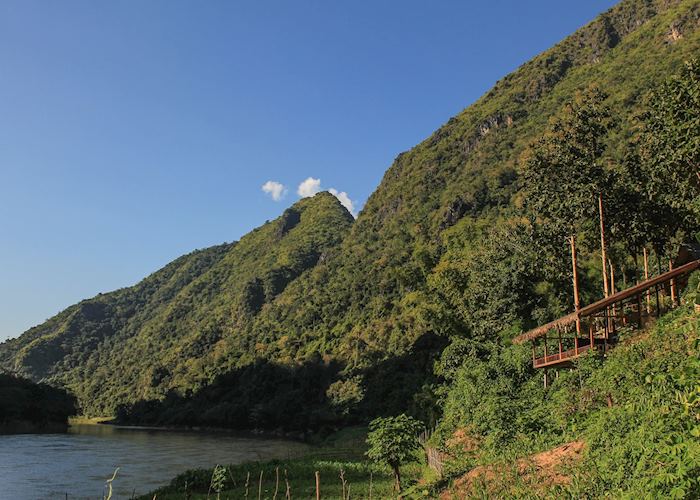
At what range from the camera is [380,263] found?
161875 mm

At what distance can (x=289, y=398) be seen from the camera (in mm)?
114938

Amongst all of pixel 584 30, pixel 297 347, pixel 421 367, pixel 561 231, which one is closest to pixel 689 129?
pixel 561 231

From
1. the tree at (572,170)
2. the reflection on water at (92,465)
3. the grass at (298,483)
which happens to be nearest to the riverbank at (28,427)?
the reflection on water at (92,465)

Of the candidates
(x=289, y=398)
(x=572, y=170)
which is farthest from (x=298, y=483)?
(x=289, y=398)

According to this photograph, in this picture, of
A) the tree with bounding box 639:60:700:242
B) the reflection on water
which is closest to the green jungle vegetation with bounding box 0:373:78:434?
the reflection on water

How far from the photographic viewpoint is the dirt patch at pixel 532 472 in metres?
13.1

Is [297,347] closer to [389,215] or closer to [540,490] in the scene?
[389,215]

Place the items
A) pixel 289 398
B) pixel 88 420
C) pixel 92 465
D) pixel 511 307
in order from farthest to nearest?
pixel 88 420 → pixel 289 398 → pixel 511 307 → pixel 92 465

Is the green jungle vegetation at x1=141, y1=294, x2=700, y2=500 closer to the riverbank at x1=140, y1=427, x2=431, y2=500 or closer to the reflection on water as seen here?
the riverbank at x1=140, y1=427, x2=431, y2=500

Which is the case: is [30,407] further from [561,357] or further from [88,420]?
[561,357]

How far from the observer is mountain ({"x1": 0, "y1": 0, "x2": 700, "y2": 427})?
213 ft

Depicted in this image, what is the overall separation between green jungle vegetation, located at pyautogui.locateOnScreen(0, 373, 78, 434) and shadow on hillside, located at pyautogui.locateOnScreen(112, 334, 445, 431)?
25.3 meters

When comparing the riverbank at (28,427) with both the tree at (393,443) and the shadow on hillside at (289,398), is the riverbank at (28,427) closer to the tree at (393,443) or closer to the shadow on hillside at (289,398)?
the shadow on hillside at (289,398)

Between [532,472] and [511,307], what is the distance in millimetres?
36880
